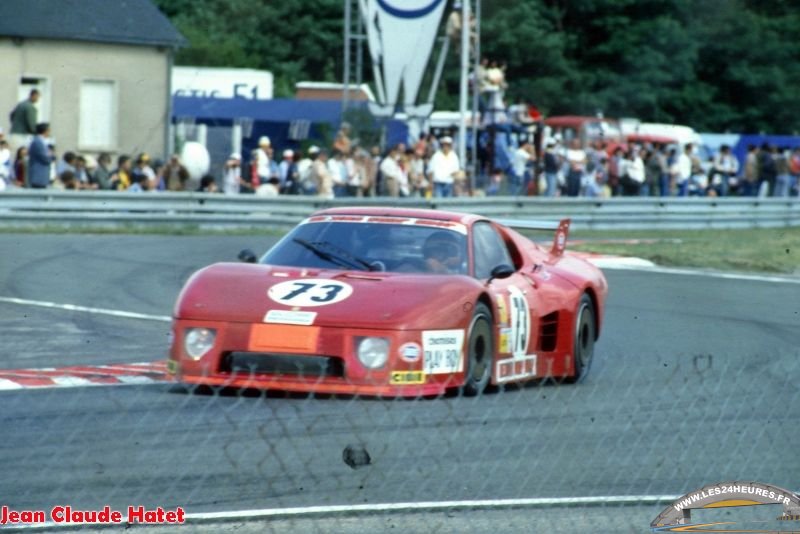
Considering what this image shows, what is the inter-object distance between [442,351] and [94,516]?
13.2 feet

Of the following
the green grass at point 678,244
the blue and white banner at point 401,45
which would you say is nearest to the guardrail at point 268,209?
the green grass at point 678,244

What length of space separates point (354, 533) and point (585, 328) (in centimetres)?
586

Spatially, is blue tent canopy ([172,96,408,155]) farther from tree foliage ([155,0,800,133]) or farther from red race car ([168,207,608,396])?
red race car ([168,207,608,396])

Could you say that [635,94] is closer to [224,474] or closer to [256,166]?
[256,166]

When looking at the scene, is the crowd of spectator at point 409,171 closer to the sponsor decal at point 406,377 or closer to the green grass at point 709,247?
the green grass at point 709,247

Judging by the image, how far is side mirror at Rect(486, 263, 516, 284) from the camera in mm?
9172

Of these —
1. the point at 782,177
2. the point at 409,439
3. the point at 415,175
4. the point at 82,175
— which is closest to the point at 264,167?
the point at 415,175

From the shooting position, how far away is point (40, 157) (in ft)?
70.3

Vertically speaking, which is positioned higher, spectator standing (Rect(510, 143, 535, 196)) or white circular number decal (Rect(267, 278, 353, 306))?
spectator standing (Rect(510, 143, 535, 196))

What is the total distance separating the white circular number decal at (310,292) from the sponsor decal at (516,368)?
3.51 ft

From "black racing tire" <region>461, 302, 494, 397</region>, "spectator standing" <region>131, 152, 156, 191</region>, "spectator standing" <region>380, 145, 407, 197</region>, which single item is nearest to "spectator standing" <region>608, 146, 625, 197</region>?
"spectator standing" <region>380, 145, 407, 197</region>

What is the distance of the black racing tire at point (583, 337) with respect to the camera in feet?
32.6

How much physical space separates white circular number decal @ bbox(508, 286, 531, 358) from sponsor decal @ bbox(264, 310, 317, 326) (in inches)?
59.5

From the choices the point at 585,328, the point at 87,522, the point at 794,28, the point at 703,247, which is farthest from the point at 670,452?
the point at 703,247
